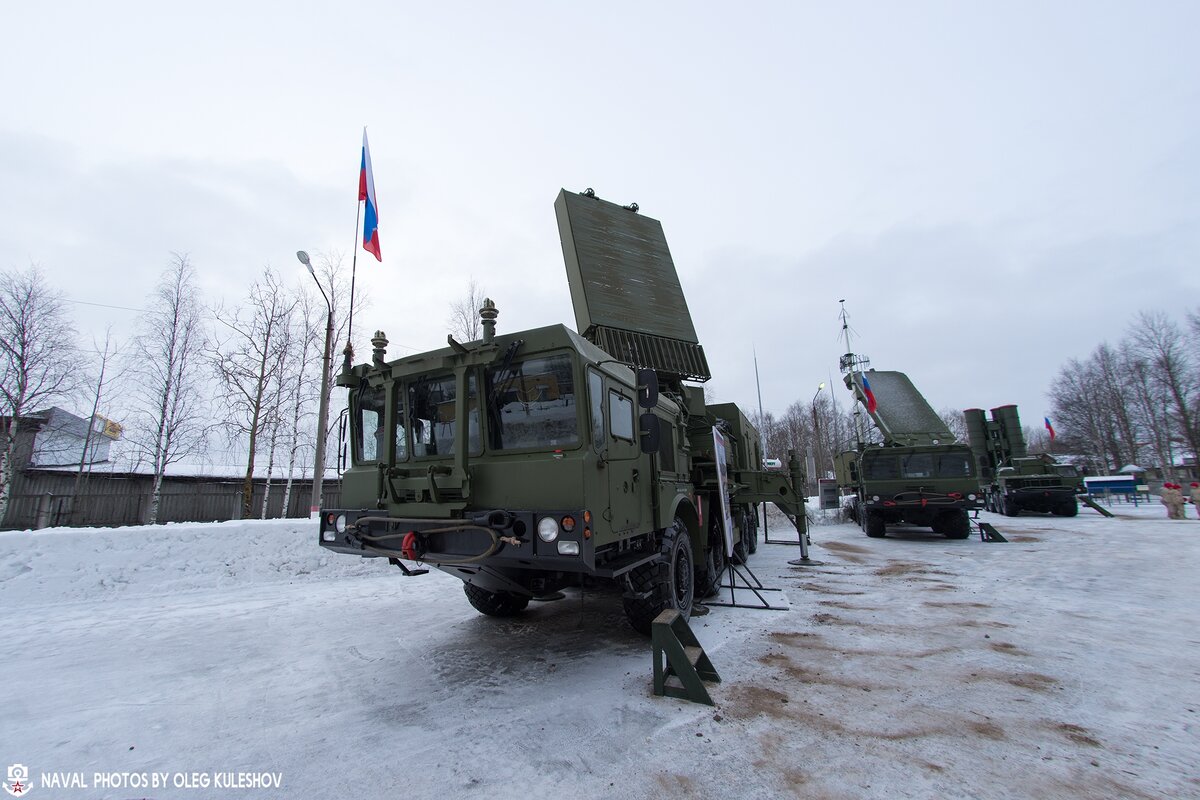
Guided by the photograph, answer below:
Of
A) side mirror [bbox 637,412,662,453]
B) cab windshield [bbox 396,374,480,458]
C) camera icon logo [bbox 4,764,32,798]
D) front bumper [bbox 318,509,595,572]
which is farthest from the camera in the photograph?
side mirror [bbox 637,412,662,453]

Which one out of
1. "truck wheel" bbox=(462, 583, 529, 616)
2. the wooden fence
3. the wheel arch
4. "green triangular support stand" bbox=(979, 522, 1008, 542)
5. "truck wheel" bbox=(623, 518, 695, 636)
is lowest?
"green triangular support stand" bbox=(979, 522, 1008, 542)

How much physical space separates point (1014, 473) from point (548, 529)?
25.3 m

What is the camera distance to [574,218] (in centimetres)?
832

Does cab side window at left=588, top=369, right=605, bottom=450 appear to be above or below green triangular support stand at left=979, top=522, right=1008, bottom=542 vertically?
above

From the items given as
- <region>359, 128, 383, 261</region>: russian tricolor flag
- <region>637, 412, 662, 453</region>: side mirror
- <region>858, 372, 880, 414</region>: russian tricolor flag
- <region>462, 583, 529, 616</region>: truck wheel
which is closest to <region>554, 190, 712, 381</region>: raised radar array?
<region>637, 412, 662, 453</region>: side mirror

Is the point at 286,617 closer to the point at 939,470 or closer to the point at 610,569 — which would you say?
the point at 610,569

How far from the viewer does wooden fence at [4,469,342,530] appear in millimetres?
14516

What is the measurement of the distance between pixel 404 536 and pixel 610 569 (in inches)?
66.8

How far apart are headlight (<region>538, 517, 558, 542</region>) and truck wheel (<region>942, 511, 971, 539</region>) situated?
49.9 feet

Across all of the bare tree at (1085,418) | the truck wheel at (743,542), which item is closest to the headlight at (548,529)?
the truck wheel at (743,542)

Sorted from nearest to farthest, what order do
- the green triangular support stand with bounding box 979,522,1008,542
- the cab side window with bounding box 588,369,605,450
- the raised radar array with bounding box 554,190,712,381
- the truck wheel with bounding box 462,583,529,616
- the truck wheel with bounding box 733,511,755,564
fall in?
the cab side window with bounding box 588,369,605,450 → the truck wheel with bounding box 462,583,529,616 → the raised radar array with bounding box 554,190,712,381 → the truck wheel with bounding box 733,511,755,564 → the green triangular support stand with bounding box 979,522,1008,542

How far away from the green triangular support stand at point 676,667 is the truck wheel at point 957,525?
1393 cm

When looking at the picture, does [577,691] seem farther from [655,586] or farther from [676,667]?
[655,586]

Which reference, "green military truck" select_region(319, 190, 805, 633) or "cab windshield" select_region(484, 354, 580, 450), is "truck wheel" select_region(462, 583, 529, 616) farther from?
"cab windshield" select_region(484, 354, 580, 450)
